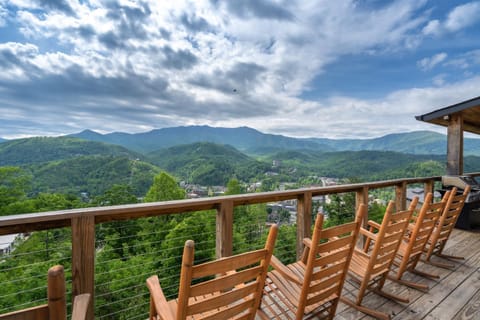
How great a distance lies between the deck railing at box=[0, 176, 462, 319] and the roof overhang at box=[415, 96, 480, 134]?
347 centimetres

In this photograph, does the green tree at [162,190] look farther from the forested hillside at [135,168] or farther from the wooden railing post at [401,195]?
the wooden railing post at [401,195]

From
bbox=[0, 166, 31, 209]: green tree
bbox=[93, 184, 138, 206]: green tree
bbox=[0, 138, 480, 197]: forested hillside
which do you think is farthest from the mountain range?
bbox=[93, 184, 138, 206]: green tree

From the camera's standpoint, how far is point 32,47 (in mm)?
10055

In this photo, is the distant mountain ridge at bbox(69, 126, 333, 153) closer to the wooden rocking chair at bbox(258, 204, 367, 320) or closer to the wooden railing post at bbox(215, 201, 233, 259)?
the wooden railing post at bbox(215, 201, 233, 259)

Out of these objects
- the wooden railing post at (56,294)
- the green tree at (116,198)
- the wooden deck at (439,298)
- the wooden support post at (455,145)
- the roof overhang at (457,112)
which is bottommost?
the green tree at (116,198)

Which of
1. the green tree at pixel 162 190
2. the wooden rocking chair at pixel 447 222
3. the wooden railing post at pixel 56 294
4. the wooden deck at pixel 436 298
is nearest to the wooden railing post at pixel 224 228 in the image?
the wooden deck at pixel 436 298

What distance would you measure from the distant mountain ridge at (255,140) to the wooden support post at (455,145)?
263 ft

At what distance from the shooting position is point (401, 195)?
13.2 feet

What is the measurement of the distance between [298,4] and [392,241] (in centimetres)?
562

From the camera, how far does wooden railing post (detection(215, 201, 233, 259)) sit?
7.19 ft

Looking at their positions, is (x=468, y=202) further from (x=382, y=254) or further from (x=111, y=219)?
(x=111, y=219)

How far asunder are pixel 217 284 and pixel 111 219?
1.02m

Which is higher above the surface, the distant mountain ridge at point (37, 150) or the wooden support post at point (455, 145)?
the distant mountain ridge at point (37, 150)

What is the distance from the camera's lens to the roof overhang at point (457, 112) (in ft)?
13.7
